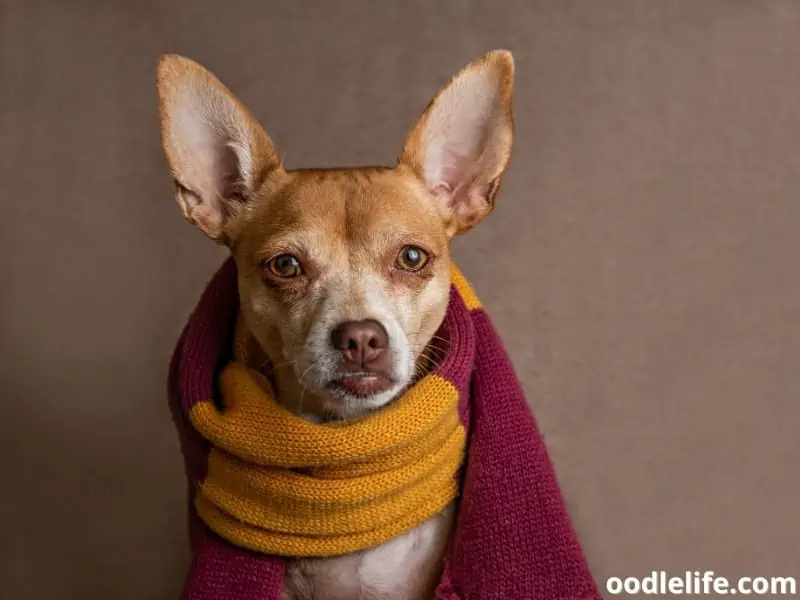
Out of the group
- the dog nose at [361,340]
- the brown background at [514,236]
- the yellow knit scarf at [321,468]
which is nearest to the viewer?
the dog nose at [361,340]

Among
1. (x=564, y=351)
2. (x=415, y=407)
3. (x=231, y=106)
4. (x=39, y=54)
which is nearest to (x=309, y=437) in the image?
(x=415, y=407)

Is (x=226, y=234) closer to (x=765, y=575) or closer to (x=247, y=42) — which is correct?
(x=247, y=42)

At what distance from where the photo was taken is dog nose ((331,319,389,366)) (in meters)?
1.48

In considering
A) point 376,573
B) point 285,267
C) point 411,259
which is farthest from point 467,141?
point 376,573

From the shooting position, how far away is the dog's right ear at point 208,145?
1628 millimetres

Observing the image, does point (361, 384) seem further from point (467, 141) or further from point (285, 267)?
point (467, 141)

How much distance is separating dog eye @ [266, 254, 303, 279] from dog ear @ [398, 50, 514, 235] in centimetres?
29

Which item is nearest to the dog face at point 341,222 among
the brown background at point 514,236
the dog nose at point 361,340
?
the dog nose at point 361,340

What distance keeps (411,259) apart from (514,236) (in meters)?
0.87

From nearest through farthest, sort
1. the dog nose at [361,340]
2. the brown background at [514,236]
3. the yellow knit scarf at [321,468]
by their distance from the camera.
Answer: the dog nose at [361,340], the yellow knit scarf at [321,468], the brown background at [514,236]

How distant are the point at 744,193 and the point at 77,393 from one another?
1.71 m

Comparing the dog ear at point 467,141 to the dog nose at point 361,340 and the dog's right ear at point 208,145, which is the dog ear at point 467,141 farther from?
the dog nose at point 361,340

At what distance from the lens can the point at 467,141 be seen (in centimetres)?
175

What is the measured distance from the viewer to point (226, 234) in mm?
1776
